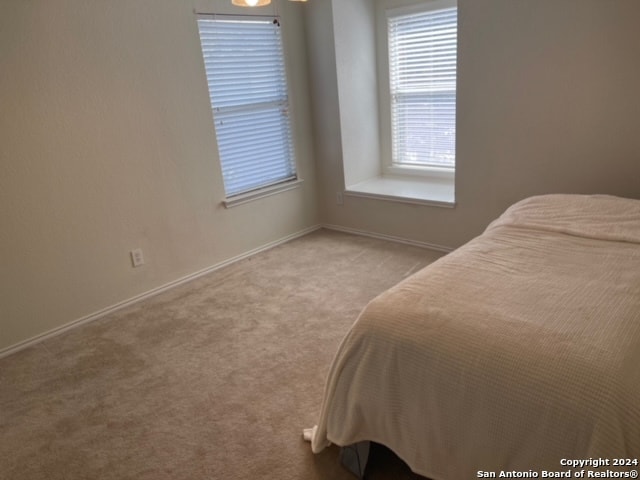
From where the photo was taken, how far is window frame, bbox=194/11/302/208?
3.30 metres

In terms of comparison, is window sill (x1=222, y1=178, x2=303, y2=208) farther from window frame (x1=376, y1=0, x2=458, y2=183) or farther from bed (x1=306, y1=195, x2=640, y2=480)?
bed (x1=306, y1=195, x2=640, y2=480)

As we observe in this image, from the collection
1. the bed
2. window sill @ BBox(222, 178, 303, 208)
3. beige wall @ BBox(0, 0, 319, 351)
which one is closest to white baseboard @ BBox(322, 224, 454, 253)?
window sill @ BBox(222, 178, 303, 208)

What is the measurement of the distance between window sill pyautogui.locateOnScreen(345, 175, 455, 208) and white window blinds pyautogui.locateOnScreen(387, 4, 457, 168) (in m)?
0.18

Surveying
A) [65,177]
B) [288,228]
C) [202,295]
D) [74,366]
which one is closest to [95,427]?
[74,366]

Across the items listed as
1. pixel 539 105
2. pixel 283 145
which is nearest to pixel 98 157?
pixel 283 145

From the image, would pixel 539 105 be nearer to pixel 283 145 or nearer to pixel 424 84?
pixel 424 84

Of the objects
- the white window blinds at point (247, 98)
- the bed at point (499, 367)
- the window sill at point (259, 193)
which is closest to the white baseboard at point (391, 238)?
the window sill at point (259, 193)

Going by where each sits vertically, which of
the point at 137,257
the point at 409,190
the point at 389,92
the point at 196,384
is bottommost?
the point at 196,384

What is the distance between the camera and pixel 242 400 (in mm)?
2117

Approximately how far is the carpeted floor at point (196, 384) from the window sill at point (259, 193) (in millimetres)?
596

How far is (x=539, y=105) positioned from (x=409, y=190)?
1.27 m

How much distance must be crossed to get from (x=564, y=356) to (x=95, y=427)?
1.93 meters

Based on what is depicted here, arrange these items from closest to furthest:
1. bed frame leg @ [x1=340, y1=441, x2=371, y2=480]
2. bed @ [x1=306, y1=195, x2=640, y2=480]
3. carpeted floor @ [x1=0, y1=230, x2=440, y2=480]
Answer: bed @ [x1=306, y1=195, x2=640, y2=480] → bed frame leg @ [x1=340, y1=441, x2=371, y2=480] → carpeted floor @ [x1=0, y1=230, x2=440, y2=480]

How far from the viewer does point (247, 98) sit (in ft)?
11.8
